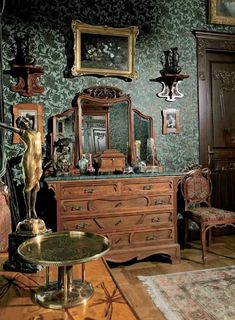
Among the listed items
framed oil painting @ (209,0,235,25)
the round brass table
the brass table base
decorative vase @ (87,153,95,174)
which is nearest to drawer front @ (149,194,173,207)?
decorative vase @ (87,153,95,174)

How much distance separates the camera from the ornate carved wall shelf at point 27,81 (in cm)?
370

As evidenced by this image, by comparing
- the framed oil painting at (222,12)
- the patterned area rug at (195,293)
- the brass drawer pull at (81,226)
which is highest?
the framed oil painting at (222,12)

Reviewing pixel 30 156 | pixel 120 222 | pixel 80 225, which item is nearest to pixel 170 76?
pixel 120 222

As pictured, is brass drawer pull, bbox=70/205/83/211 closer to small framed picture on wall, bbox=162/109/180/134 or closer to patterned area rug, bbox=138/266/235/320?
patterned area rug, bbox=138/266/235/320

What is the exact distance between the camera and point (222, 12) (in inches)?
176

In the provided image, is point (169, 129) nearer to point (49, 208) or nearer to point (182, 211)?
point (182, 211)

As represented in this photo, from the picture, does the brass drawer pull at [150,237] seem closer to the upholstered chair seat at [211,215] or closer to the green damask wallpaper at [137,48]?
the upholstered chair seat at [211,215]

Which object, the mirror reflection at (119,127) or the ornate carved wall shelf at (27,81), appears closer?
the ornate carved wall shelf at (27,81)

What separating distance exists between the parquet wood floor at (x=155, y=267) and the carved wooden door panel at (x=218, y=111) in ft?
2.68

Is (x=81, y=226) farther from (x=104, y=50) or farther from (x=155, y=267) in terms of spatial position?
(x=104, y=50)

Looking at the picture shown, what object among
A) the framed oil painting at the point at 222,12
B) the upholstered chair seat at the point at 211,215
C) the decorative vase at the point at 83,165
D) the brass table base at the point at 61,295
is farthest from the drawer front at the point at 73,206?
the framed oil painting at the point at 222,12

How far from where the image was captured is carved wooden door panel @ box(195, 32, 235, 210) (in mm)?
4406

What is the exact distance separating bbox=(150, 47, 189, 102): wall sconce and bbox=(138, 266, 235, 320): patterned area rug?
2277 mm

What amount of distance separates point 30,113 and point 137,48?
1655 millimetres
